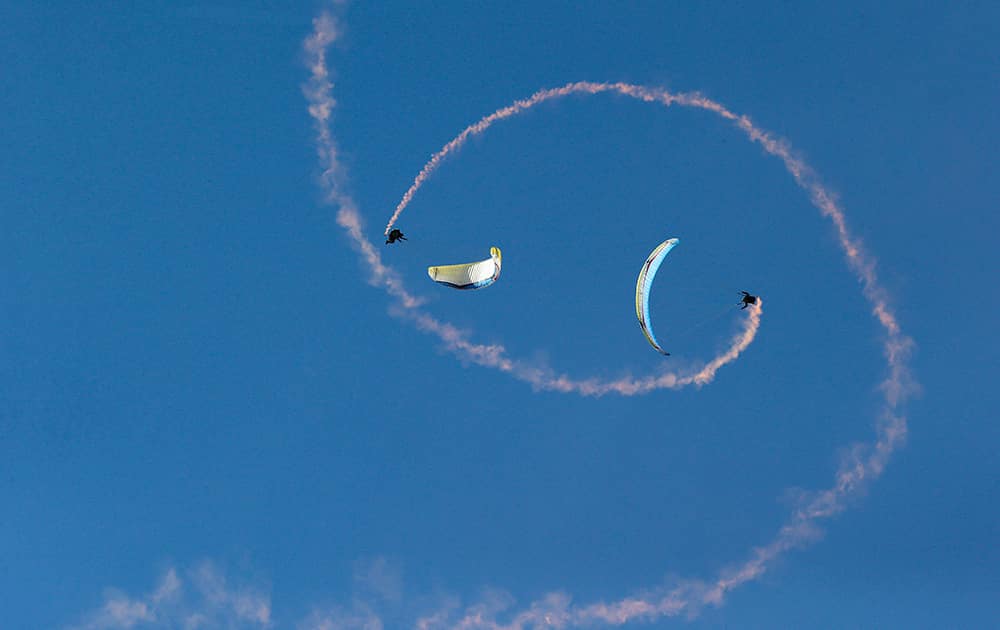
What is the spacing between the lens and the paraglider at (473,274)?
31328mm

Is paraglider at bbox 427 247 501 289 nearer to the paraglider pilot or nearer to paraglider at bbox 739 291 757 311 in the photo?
the paraglider pilot

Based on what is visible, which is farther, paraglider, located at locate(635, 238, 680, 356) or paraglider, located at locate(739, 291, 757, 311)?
paraglider, located at locate(739, 291, 757, 311)

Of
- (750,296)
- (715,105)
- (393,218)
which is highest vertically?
(715,105)

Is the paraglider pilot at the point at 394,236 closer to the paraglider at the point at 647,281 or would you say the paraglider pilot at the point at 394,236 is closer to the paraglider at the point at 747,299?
the paraglider at the point at 647,281

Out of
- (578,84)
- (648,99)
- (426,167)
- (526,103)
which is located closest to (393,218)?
(426,167)

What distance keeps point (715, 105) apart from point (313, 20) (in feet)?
64.5

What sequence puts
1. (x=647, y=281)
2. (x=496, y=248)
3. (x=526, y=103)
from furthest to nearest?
(x=526, y=103) → (x=496, y=248) → (x=647, y=281)

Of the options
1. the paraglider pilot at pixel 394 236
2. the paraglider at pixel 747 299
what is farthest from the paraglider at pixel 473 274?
the paraglider at pixel 747 299

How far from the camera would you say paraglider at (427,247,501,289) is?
31.3 meters

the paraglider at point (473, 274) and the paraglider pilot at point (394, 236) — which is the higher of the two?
the paraglider pilot at point (394, 236)

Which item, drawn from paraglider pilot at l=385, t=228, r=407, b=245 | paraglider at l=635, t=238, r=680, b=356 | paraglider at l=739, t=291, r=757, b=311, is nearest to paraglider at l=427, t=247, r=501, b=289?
paraglider pilot at l=385, t=228, r=407, b=245

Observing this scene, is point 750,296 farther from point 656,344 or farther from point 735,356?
point 656,344

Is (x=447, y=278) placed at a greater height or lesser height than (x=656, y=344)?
greater

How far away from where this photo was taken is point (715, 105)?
1350 inches
